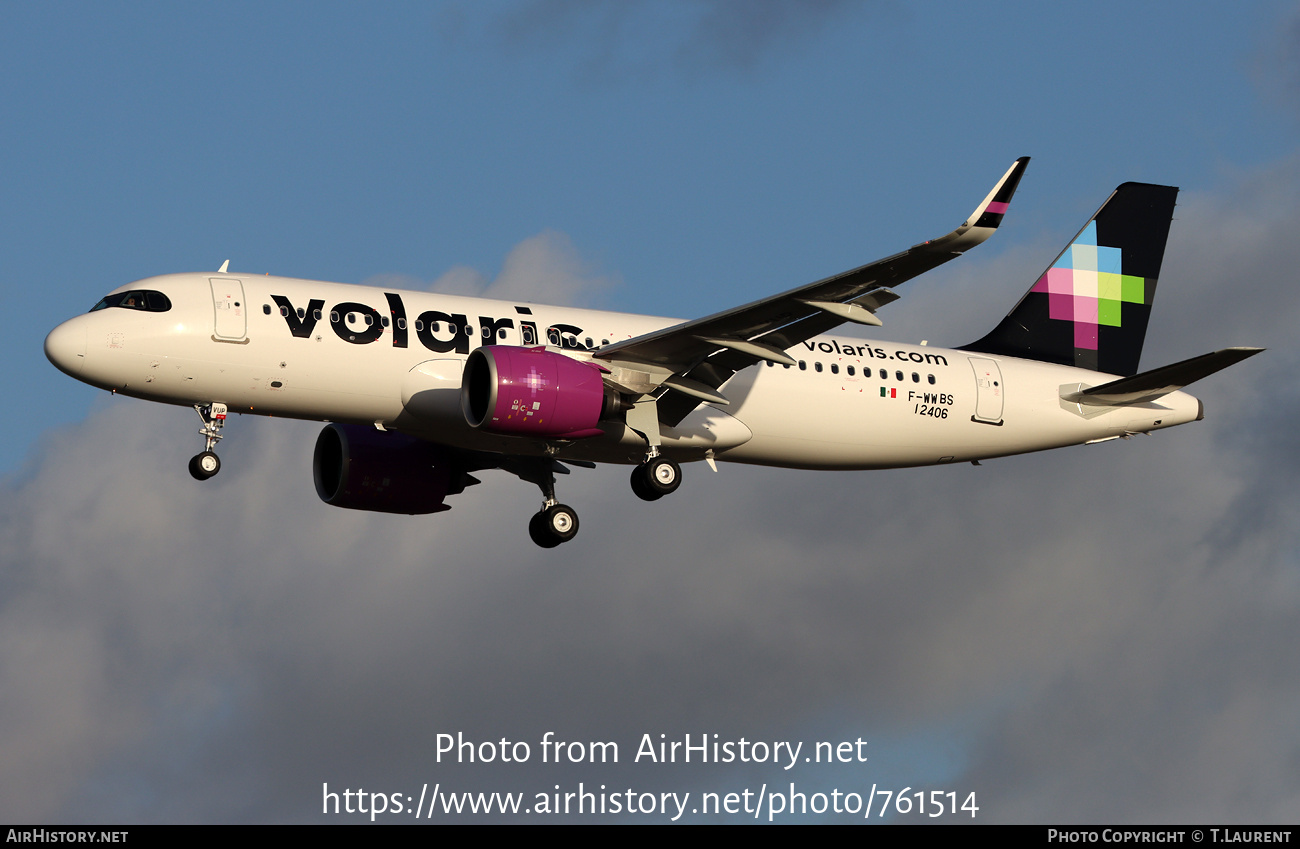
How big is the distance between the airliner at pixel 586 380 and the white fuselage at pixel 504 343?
5 cm

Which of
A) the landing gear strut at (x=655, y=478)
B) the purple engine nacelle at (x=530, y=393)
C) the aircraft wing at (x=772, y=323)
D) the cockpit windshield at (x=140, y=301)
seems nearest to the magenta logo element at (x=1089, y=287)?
the aircraft wing at (x=772, y=323)

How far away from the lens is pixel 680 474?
38.6m

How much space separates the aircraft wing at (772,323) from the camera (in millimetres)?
31562

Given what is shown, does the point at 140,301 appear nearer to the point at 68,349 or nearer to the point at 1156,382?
the point at 68,349

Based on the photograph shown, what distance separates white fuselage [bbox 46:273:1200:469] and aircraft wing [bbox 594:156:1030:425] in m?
1.25

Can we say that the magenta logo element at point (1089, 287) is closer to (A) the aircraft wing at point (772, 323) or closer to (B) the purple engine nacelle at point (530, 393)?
(A) the aircraft wing at point (772, 323)

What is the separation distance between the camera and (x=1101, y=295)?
1850 inches

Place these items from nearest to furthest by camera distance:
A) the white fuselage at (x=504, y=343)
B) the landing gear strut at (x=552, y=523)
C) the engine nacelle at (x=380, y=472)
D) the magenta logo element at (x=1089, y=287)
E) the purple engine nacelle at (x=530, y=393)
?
the purple engine nacelle at (x=530, y=393) → the white fuselage at (x=504, y=343) → the landing gear strut at (x=552, y=523) → the engine nacelle at (x=380, y=472) → the magenta logo element at (x=1089, y=287)

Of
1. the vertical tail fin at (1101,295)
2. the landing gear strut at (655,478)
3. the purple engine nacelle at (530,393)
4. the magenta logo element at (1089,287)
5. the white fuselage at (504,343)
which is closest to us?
the purple engine nacelle at (530,393)

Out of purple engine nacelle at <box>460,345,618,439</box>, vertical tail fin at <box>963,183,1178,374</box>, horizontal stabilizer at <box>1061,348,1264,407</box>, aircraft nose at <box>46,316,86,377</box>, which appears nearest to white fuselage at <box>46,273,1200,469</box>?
aircraft nose at <box>46,316,86,377</box>

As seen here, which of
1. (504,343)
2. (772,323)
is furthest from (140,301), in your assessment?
(772,323)

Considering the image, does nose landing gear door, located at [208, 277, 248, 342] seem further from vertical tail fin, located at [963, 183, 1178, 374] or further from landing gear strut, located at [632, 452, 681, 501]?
vertical tail fin, located at [963, 183, 1178, 374]

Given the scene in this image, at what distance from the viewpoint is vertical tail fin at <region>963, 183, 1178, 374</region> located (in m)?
45.6

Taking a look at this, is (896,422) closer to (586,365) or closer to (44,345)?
(586,365)
